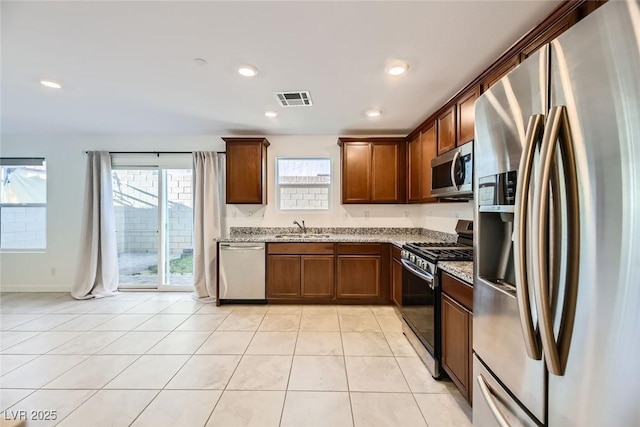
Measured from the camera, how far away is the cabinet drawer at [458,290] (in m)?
1.60

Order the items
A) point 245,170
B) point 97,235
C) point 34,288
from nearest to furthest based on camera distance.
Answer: point 245,170 → point 97,235 → point 34,288

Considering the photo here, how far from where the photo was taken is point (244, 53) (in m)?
1.94

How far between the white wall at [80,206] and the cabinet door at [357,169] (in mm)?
294

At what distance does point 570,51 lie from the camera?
2.59ft

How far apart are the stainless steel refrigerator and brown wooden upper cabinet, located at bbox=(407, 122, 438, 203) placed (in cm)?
207

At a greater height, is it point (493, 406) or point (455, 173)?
point (455, 173)

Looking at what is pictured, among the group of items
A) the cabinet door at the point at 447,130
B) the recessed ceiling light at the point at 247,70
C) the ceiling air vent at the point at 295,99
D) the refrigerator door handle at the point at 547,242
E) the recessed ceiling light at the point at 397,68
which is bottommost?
the refrigerator door handle at the point at 547,242

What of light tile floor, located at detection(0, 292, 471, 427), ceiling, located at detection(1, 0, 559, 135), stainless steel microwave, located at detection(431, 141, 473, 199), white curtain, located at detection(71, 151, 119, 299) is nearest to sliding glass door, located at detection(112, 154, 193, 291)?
white curtain, located at detection(71, 151, 119, 299)

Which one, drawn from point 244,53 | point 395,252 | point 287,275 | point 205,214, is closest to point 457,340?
point 395,252

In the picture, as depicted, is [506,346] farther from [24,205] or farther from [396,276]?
[24,205]

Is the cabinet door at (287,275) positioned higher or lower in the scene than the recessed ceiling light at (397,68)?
lower

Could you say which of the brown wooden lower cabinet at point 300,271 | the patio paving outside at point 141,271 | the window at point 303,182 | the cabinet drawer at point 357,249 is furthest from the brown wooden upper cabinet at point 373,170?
the patio paving outside at point 141,271

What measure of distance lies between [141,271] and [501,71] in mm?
5285

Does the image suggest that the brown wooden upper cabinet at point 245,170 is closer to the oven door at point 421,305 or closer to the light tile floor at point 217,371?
the light tile floor at point 217,371
